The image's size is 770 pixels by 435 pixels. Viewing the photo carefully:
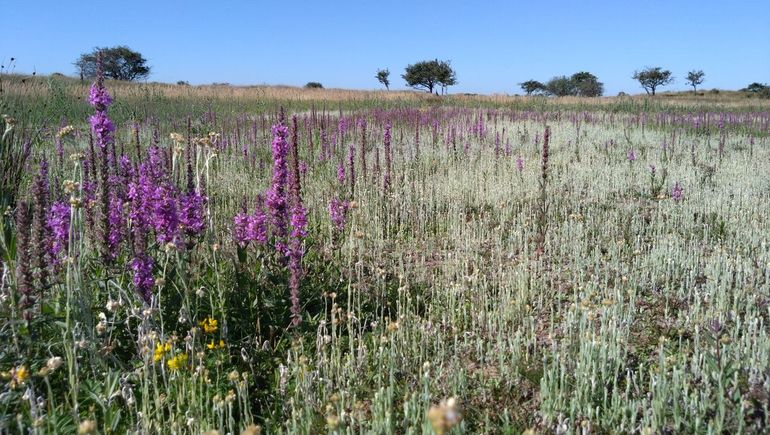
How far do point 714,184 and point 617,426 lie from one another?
6.48 m

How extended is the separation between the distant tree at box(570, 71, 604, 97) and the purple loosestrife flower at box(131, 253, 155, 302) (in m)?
68.0

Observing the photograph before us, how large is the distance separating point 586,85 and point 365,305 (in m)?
74.6

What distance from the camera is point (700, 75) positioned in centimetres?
6769

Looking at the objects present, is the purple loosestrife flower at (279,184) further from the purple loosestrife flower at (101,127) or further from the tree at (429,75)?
the tree at (429,75)

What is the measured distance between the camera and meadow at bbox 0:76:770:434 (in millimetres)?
2270

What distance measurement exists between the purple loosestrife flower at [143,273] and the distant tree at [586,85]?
68.0 metres

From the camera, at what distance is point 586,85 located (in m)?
70.6

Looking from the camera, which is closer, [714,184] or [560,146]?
[714,184]

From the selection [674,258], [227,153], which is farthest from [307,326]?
[227,153]

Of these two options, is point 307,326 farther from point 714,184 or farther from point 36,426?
point 714,184

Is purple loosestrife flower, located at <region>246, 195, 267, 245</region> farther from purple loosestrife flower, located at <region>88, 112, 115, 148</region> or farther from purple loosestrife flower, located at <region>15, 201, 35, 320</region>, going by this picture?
purple loosestrife flower, located at <region>15, 201, 35, 320</region>

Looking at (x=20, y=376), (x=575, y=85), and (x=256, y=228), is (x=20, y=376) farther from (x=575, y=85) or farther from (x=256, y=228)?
(x=575, y=85)

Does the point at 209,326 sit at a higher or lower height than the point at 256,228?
lower

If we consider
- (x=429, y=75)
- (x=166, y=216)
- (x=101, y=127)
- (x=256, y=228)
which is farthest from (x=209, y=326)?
(x=429, y=75)
